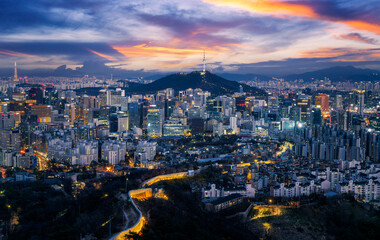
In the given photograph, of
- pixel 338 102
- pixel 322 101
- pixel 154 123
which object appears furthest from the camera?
pixel 338 102

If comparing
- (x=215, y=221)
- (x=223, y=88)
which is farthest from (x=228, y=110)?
(x=215, y=221)

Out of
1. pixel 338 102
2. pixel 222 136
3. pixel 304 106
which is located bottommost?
pixel 222 136

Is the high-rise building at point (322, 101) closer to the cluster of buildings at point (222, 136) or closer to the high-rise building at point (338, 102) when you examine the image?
the cluster of buildings at point (222, 136)

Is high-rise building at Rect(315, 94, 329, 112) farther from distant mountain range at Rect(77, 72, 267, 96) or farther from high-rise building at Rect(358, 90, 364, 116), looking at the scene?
distant mountain range at Rect(77, 72, 267, 96)

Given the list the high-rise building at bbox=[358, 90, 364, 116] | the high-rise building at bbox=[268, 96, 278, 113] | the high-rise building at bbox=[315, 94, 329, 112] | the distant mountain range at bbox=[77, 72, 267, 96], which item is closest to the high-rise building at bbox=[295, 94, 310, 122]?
the high-rise building at bbox=[315, 94, 329, 112]

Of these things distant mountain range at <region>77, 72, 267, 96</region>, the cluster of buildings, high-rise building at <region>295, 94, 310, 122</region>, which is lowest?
the cluster of buildings

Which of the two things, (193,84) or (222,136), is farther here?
(193,84)

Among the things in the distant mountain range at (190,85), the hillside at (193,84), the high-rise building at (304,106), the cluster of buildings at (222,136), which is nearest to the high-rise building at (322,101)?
the cluster of buildings at (222,136)

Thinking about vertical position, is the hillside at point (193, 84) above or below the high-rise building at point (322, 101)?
above

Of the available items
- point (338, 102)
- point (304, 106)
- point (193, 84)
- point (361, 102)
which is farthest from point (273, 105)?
point (193, 84)

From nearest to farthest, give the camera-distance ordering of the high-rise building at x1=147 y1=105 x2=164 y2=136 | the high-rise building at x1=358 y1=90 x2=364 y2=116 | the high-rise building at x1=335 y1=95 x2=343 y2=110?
the high-rise building at x1=147 y1=105 x2=164 y2=136 → the high-rise building at x1=358 y1=90 x2=364 y2=116 → the high-rise building at x1=335 y1=95 x2=343 y2=110

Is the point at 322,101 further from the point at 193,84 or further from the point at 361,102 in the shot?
the point at 193,84
